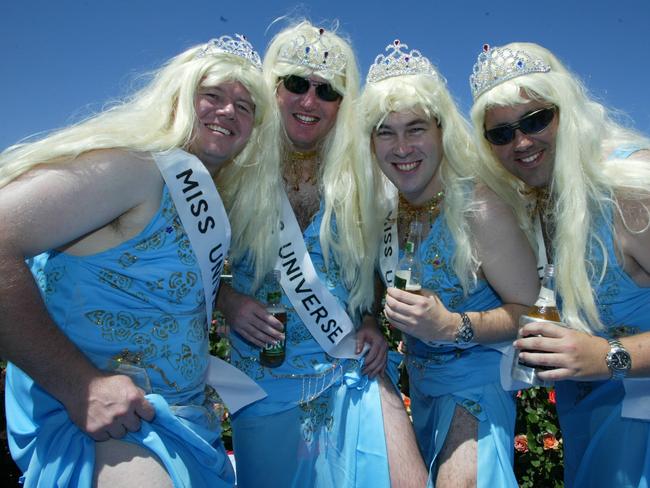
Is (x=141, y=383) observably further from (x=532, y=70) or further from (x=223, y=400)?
(x=532, y=70)

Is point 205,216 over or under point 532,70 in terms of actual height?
under

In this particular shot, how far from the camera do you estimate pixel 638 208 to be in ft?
7.00

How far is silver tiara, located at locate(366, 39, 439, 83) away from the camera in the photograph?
2.72 m

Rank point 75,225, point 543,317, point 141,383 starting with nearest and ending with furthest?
point 75,225, point 141,383, point 543,317

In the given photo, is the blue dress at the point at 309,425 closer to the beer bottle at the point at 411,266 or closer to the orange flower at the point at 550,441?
the beer bottle at the point at 411,266

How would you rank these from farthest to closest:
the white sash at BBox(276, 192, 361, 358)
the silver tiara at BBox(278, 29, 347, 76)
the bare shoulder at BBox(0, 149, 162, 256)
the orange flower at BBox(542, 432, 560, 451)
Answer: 1. the orange flower at BBox(542, 432, 560, 451)
2. the silver tiara at BBox(278, 29, 347, 76)
3. the white sash at BBox(276, 192, 361, 358)
4. the bare shoulder at BBox(0, 149, 162, 256)

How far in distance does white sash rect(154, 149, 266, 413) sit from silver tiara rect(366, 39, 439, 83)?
3.44ft

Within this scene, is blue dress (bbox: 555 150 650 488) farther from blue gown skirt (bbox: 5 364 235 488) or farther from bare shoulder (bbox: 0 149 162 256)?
bare shoulder (bbox: 0 149 162 256)

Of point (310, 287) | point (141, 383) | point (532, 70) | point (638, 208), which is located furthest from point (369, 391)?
point (532, 70)

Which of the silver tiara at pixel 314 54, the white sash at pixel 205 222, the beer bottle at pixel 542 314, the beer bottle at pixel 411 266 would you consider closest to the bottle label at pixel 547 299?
the beer bottle at pixel 542 314

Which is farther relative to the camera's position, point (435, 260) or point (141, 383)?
point (435, 260)

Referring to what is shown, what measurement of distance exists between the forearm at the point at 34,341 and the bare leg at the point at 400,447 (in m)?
1.34

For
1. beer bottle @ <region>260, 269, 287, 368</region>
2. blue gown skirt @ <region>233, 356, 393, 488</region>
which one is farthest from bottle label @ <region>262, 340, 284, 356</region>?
blue gown skirt @ <region>233, 356, 393, 488</region>

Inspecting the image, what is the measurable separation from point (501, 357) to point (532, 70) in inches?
51.7
